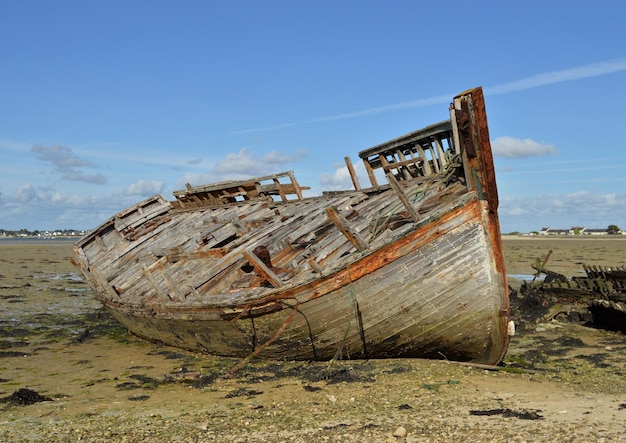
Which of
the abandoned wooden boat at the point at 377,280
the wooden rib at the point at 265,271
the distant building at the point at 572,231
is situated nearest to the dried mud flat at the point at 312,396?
the abandoned wooden boat at the point at 377,280

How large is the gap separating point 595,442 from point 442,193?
556 cm

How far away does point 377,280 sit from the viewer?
31.7 ft

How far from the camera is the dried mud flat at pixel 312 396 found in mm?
7379

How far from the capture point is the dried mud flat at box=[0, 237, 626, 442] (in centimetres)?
738

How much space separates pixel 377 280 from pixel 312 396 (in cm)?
208

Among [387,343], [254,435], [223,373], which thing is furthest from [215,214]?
[254,435]

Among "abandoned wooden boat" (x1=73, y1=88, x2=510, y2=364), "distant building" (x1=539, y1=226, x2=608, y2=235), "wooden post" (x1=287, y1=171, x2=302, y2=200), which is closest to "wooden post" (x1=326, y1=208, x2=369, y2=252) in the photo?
"abandoned wooden boat" (x1=73, y1=88, x2=510, y2=364)

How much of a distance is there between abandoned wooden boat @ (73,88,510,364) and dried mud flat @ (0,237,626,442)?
0.51 meters

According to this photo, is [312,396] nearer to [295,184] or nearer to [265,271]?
[265,271]

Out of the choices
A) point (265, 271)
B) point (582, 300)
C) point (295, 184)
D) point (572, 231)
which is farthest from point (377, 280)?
point (572, 231)

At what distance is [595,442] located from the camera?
6520 mm

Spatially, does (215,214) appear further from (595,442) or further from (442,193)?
(595,442)

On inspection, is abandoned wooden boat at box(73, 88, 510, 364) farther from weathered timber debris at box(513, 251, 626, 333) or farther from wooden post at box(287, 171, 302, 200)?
weathered timber debris at box(513, 251, 626, 333)

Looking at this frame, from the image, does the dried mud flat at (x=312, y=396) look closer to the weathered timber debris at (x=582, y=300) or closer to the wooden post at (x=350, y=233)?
the weathered timber debris at (x=582, y=300)
